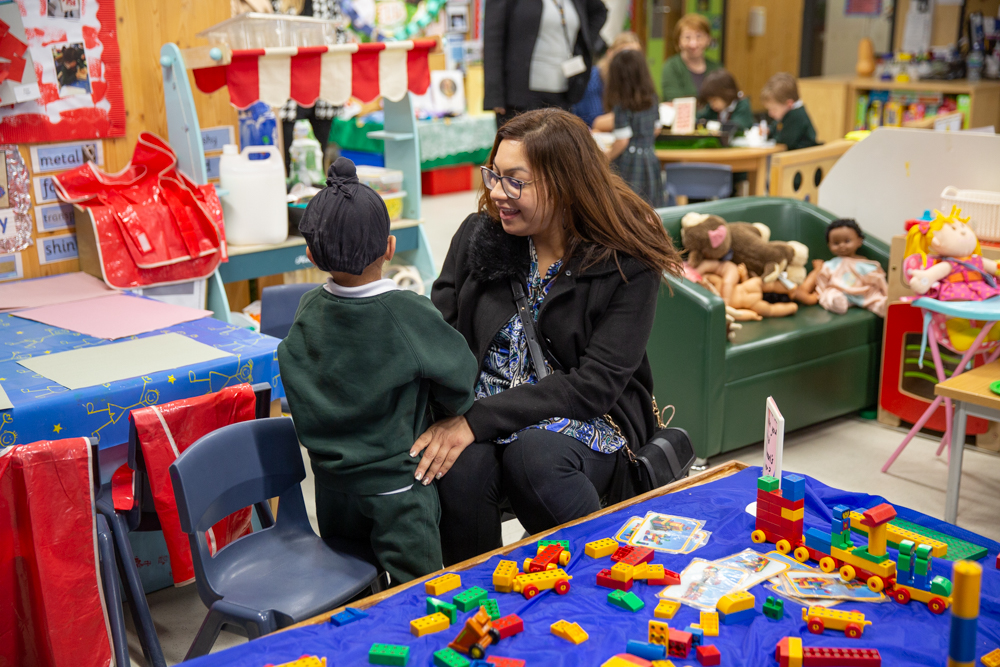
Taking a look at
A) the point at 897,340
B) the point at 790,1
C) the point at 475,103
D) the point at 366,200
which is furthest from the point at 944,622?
the point at 790,1

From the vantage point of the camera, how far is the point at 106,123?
314 cm

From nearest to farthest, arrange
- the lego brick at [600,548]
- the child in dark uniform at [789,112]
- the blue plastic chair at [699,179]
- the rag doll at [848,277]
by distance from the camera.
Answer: the lego brick at [600,548]
the rag doll at [848,277]
the blue plastic chair at [699,179]
the child in dark uniform at [789,112]

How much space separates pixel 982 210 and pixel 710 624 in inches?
97.3

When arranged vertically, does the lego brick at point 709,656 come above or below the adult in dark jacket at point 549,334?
below

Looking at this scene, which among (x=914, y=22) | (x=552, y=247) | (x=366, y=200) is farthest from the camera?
(x=914, y=22)

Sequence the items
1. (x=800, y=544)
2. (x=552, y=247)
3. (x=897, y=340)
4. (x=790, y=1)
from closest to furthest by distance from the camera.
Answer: (x=800, y=544)
(x=552, y=247)
(x=897, y=340)
(x=790, y=1)

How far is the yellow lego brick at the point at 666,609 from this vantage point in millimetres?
1547

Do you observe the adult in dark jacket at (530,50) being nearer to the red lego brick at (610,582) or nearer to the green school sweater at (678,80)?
the green school sweater at (678,80)

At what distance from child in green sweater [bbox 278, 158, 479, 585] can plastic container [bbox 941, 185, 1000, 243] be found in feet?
Result: 7.88

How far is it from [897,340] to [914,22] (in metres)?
5.46

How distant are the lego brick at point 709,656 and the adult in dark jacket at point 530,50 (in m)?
3.35

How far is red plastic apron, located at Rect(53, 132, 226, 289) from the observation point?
9.55 ft

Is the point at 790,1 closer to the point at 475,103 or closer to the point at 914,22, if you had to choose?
the point at 914,22

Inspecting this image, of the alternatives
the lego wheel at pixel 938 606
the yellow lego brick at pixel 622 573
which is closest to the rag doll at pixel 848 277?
the lego wheel at pixel 938 606
